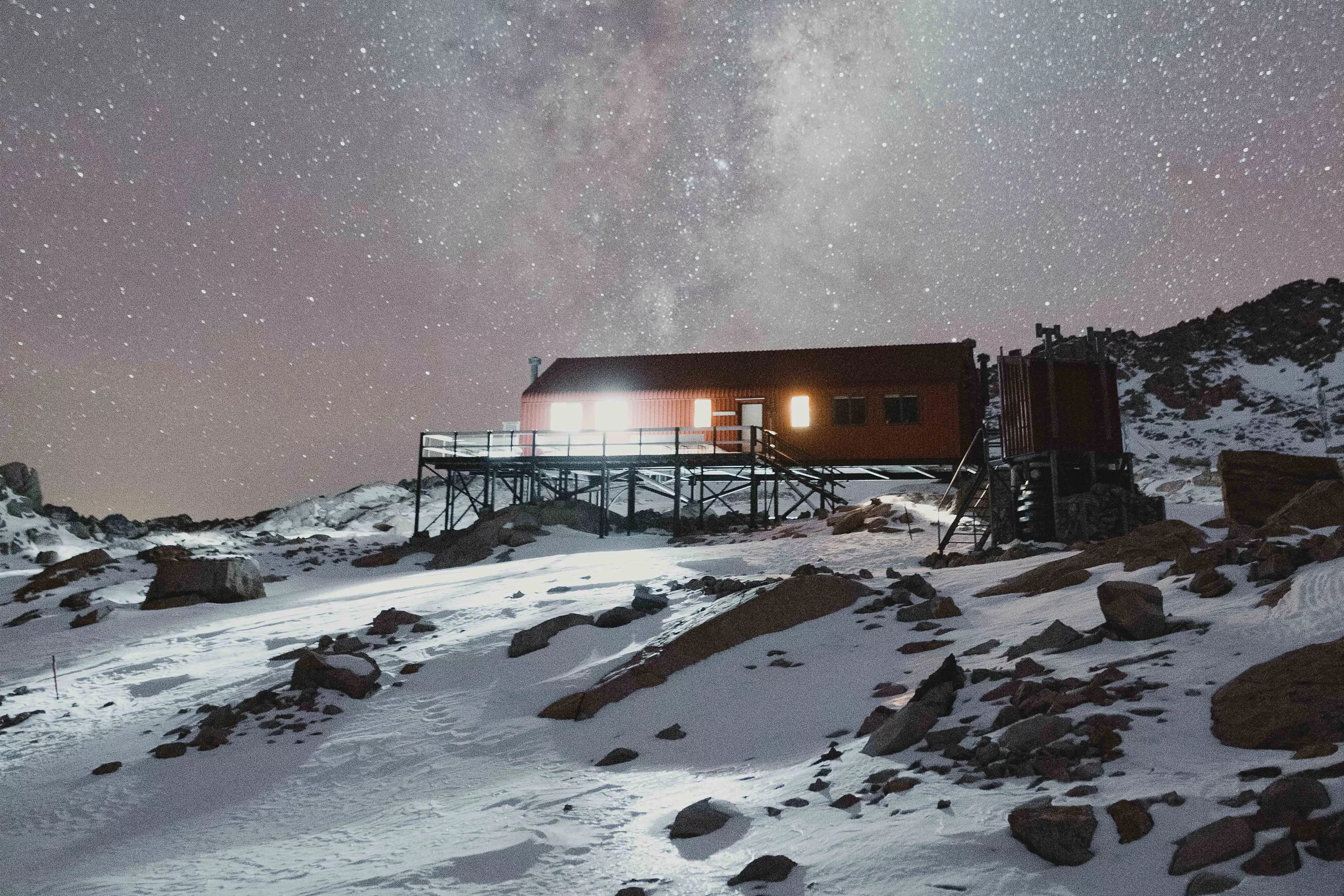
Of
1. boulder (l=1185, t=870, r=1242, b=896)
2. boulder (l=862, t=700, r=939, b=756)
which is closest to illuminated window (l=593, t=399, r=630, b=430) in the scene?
boulder (l=862, t=700, r=939, b=756)

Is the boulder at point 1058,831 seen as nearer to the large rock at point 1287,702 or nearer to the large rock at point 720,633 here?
the large rock at point 1287,702

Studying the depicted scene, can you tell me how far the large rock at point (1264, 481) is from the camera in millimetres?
10969

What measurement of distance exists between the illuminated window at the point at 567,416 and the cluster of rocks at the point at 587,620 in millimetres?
21393

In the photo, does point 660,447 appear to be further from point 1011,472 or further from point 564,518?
point 1011,472

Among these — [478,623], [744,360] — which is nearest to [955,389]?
[744,360]

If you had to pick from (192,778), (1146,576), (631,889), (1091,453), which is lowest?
(192,778)

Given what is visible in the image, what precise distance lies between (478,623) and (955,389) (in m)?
21.9

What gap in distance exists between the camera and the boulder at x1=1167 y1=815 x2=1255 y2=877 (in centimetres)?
322

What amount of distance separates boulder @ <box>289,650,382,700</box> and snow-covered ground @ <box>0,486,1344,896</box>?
6.6 inches

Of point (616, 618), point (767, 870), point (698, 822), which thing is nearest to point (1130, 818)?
point (767, 870)

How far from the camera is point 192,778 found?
764 centimetres

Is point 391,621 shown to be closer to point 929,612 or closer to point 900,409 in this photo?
point 929,612

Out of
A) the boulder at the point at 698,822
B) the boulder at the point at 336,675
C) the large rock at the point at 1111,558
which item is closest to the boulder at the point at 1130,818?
the boulder at the point at 698,822

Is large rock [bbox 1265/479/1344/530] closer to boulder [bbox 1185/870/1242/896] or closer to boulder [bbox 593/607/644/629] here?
boulder [bbox 1185/870/1242/896]
